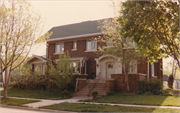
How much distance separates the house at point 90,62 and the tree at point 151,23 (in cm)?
822

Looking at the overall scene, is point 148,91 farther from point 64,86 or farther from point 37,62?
point 37,62

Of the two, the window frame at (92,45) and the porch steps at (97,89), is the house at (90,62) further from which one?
the porch steps at (97,89)

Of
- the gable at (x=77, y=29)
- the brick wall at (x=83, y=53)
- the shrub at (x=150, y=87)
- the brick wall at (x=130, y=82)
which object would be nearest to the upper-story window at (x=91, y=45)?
the brick wall at (x=83, y=53)

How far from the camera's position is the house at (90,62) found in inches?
762

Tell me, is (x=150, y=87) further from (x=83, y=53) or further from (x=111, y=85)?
(x=83, y=53)

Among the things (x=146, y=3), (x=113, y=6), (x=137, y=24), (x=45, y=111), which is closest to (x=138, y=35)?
(x=137, y=24)

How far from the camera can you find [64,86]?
66.3 feet

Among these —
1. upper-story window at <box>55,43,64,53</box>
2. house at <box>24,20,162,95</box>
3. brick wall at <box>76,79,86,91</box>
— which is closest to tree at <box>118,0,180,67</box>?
house at <box>24,20,162,95</box>

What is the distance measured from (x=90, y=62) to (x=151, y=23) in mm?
14191

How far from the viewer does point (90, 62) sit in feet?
78.2

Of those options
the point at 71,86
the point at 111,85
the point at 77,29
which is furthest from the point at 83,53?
the point at 111,85

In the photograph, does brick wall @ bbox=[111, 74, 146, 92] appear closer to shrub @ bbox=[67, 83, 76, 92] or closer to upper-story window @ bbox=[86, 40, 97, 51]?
shrub @ bbox=[67, 83, 76, 92]

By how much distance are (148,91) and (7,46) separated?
1294cm

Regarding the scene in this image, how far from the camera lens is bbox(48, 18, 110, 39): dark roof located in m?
24.8
